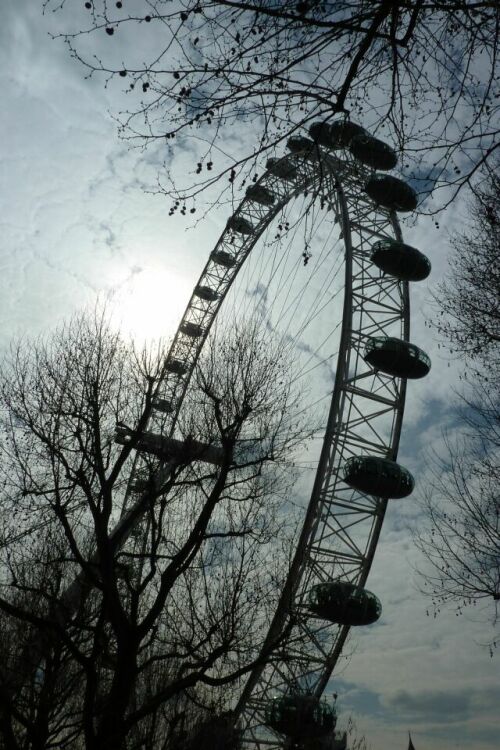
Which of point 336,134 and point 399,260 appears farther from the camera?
point 399,260

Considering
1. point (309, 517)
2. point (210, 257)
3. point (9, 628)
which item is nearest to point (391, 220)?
point (210, 257)

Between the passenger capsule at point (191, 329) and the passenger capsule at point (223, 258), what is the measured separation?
309cm

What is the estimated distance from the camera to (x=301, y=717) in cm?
1686

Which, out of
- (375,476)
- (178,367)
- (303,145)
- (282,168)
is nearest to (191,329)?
(178,367)

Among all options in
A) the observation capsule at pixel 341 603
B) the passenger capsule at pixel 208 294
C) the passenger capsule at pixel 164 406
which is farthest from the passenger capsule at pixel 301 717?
the passenger capsule at pixel 208 294

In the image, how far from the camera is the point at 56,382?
1095 centimetres

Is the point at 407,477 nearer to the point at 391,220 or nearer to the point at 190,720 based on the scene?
the point at 190,720


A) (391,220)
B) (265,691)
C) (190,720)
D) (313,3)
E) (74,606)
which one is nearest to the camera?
(313,3)

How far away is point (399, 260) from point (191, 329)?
11.9 m

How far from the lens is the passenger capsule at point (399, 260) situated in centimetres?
2141

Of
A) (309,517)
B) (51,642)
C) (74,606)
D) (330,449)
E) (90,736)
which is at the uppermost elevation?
(330,449)

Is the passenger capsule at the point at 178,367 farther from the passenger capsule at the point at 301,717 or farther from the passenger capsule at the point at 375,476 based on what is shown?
the passenger capsule at the point at 301,717

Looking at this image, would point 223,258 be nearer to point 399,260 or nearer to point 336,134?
point 399,260

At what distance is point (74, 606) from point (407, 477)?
971 centimetres
